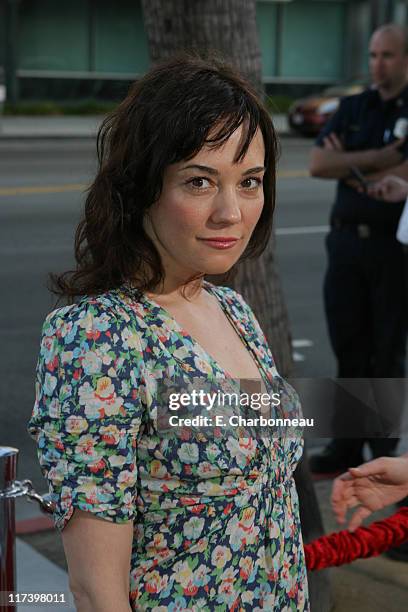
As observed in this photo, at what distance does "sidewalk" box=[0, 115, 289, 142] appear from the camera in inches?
882

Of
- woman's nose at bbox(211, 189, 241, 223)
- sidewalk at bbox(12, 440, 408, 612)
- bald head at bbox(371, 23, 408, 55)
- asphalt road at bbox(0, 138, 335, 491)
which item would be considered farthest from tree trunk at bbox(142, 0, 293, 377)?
woman's nose at bbox(211, 189, 241, 223)

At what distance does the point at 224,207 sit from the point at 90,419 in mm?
468

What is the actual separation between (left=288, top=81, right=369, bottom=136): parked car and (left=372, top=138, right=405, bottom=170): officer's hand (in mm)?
17560

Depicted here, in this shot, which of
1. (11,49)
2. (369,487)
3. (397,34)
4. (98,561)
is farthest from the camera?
(11,49)

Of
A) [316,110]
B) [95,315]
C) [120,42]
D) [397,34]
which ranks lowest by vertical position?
[95,315]

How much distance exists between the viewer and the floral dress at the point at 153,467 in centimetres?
189

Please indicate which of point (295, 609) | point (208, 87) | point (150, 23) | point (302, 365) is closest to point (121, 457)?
point (295, 609)

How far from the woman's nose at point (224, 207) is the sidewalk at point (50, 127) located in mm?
18928

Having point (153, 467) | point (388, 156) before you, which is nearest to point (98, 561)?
point (153, 467)

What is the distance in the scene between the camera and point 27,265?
10.3 meters

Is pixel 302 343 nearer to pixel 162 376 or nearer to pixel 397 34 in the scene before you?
pixel 397 34

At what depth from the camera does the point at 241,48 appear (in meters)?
4.15

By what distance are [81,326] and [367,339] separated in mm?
3737

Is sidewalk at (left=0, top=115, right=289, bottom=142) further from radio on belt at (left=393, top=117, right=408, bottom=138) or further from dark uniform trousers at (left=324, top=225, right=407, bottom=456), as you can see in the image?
dark uniform trousers at (left=324, top=225, right=407, bottom=456)
